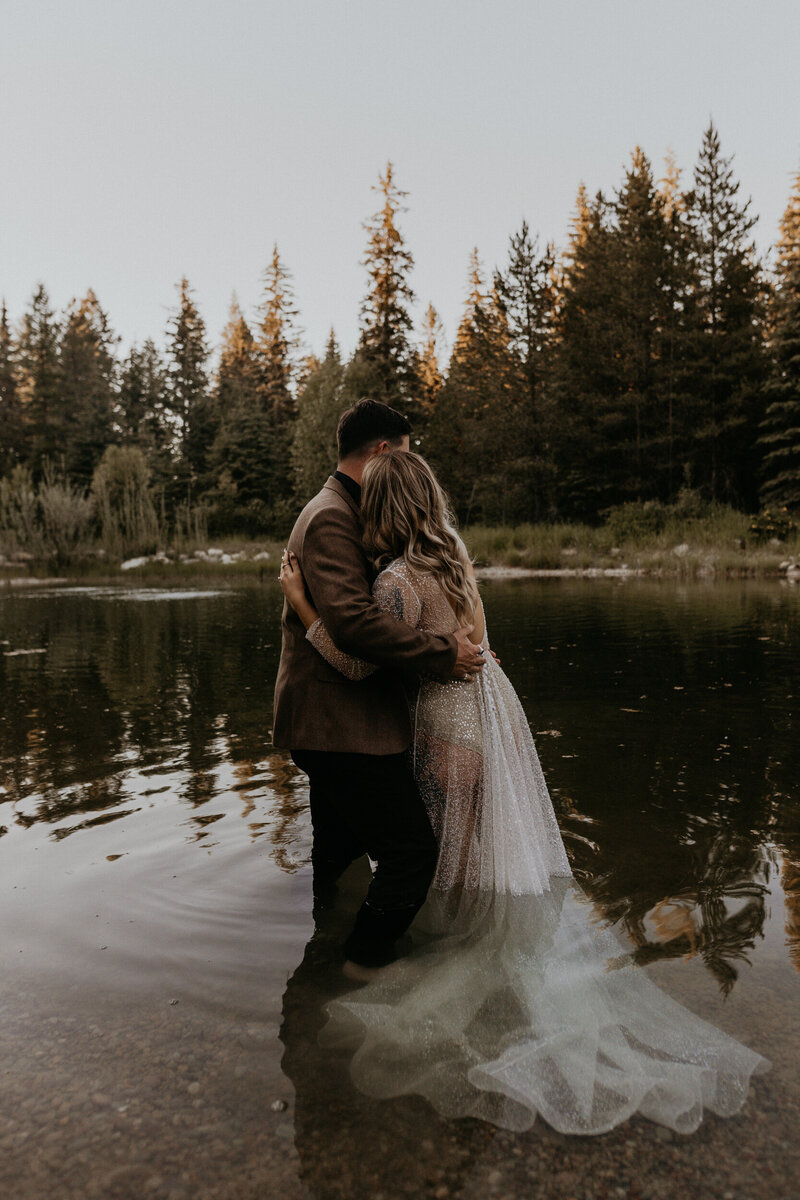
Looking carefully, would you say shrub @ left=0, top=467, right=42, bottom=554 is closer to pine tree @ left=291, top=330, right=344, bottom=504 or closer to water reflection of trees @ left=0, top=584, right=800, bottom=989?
pine tree @ left=291, top=330, right=344, bottom=504

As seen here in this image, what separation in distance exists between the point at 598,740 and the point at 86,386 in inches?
2300

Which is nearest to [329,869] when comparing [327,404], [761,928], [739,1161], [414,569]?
[414,569]

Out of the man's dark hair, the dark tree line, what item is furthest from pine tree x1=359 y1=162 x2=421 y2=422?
the man's dark hair

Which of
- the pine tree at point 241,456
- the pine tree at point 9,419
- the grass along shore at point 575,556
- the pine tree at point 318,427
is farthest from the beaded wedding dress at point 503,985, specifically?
the pine tree at point 9,419

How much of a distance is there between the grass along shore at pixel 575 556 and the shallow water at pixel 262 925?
15.8 meters

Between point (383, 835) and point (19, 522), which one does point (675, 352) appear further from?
point (383, 835)

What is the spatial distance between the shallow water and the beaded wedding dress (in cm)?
8

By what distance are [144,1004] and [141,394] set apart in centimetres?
5299

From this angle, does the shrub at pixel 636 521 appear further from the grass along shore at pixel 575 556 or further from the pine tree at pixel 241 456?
the pine tree at pixel 241 456

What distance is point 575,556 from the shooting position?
88.7 ft

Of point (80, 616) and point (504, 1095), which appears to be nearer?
point (504, 1095)

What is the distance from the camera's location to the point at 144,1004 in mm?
2799

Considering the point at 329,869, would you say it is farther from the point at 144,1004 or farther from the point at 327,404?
the point at 327,404

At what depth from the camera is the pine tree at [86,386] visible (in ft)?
154
